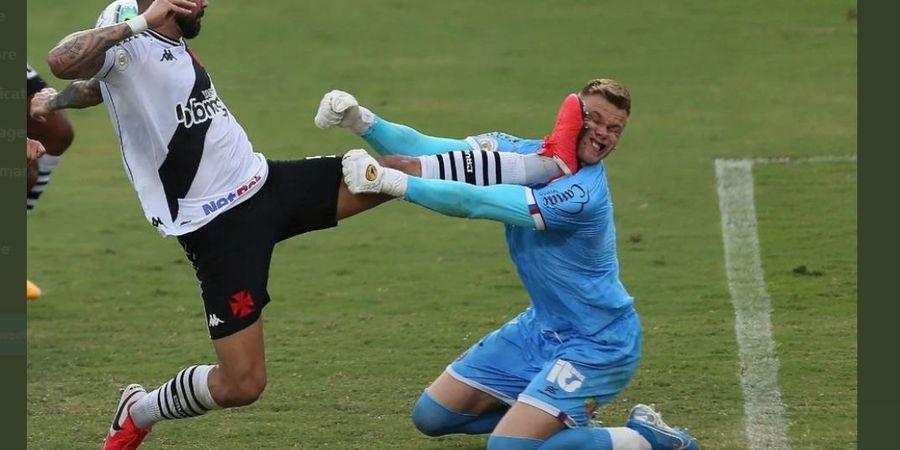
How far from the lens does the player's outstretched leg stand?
7.29 m

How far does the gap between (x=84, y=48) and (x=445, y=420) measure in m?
2.55

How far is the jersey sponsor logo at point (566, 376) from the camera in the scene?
7.13 m

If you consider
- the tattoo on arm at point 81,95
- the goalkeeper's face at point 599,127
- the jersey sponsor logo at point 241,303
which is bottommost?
the jersey sponsor logo at point 241,303

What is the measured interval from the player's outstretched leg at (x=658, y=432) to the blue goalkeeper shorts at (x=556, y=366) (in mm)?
177

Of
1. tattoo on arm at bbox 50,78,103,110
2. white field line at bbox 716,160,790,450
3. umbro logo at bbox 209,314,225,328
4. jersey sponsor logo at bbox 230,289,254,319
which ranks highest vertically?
tattoo on arm at bbox 50,78,103,110

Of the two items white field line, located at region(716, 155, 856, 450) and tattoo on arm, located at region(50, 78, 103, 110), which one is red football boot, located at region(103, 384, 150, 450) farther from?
white field line, located at region(716, 155, 856, 450)

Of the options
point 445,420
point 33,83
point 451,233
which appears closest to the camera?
point 445,420

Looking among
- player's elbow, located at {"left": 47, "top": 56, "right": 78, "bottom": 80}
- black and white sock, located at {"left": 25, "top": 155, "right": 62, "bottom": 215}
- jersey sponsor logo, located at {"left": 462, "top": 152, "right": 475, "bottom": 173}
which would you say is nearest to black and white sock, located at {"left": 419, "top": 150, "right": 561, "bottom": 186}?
jersey sponsor logo, located at {"left": 462, "top": 152, "right": 475, "bottom": 173}

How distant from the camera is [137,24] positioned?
21.8 feet

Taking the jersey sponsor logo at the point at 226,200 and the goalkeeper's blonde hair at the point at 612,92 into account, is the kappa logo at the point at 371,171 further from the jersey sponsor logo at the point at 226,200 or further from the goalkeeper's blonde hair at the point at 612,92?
the goalkeeper's blonde hair at the point at 612,92

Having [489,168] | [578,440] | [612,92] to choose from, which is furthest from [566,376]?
[612,92]

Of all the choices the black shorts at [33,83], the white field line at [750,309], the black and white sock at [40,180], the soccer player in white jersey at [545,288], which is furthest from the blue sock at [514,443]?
the black and white sock at [40,180]

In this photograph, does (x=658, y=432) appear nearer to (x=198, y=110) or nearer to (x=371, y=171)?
(x=371, y=171)

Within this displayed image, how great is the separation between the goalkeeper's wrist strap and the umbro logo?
1.35 meters
